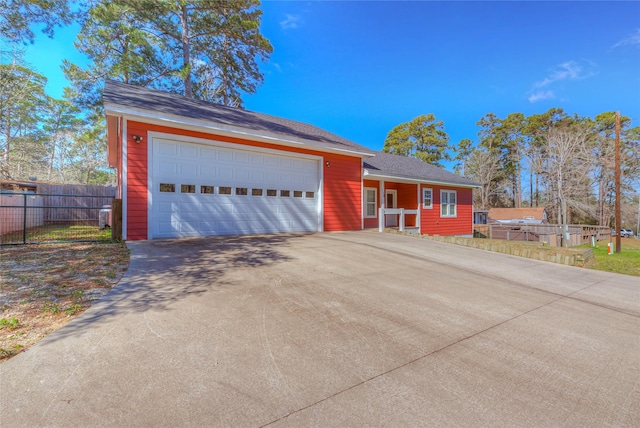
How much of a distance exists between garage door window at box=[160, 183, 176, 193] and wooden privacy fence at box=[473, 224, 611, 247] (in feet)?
62.6

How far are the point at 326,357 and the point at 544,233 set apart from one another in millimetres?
21781

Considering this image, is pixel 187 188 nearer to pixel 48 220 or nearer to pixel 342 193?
pixel 342 193

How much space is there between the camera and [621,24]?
35.7 feet

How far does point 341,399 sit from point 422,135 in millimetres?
34088

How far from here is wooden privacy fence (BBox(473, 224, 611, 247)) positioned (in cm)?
1591

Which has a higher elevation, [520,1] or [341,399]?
[520,1]

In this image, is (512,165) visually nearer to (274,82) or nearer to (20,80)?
(274,82)

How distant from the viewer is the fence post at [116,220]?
6.50m

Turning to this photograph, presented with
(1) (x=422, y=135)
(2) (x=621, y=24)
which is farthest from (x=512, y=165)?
(2) (x=621, y=24)

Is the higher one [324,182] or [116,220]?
[324,182]

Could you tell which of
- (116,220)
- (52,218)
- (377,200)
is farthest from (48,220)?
(377,200)

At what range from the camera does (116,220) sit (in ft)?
21.5

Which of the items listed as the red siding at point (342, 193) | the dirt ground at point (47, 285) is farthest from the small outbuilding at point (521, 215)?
the dirt ground at point (47, 285)

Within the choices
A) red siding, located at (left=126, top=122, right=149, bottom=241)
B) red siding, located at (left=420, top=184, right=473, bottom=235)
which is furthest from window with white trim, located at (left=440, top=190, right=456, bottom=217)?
red siding, located at (left=126, top=122, right=149, bottom=241)
